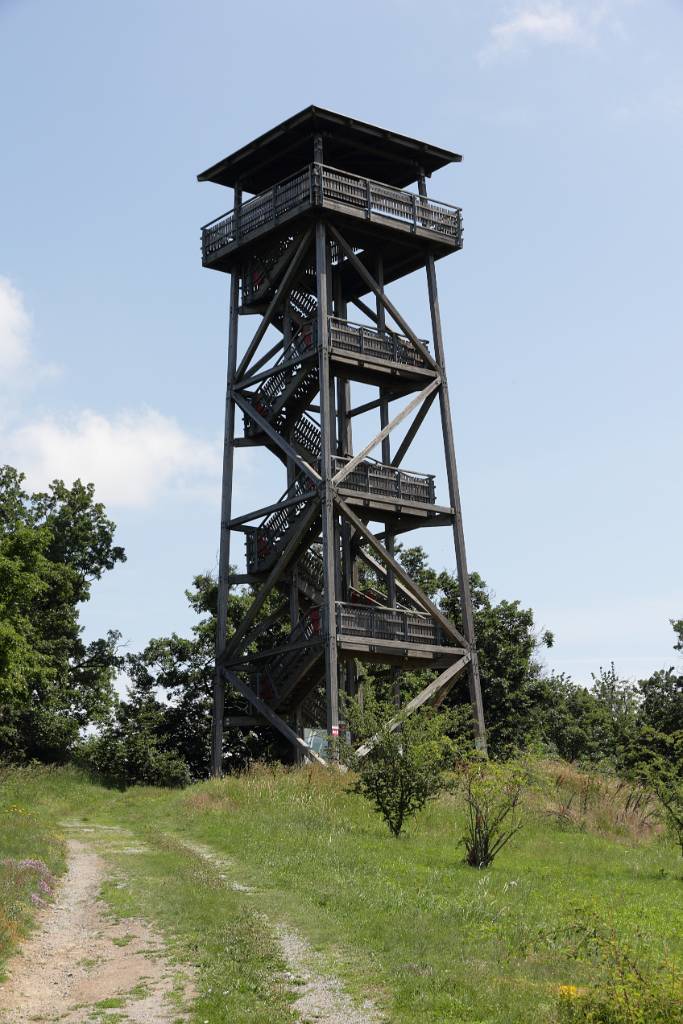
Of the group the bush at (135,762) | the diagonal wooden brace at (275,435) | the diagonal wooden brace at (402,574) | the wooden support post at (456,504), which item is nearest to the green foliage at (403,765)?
the diagonal wooden brace at (402,574)

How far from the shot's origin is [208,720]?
148 feet

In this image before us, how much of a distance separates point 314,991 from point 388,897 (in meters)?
4.10

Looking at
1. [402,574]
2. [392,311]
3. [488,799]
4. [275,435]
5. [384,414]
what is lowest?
[488,799]

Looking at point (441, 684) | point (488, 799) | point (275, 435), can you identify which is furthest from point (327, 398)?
point (488, 799)

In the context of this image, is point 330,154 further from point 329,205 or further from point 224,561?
point 224,561

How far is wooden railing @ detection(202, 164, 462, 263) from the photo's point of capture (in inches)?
1278

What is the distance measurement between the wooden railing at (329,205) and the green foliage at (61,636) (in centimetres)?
1242

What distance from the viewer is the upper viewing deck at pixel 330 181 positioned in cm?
3269

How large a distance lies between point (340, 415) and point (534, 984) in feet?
85.9

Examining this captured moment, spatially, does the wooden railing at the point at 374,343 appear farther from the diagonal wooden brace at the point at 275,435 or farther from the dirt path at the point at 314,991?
the dirt path at the point at 314,991

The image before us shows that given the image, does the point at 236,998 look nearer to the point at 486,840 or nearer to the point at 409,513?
the point at 486,840

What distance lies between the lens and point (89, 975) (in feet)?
37.2

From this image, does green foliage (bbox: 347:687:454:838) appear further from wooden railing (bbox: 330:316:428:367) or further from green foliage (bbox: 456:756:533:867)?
wooden railing (bbox: 330:316:428:367)

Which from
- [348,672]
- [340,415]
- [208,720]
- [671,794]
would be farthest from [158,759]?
[671,794]
